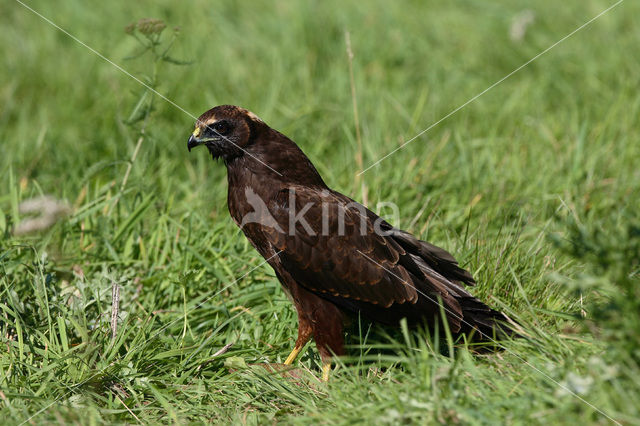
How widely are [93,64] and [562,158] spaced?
4.45 meters

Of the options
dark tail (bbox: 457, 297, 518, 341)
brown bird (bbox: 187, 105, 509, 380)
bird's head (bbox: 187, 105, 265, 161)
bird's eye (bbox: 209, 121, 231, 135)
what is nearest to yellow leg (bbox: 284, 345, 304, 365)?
brown bird (bbox: 187, 105, 509, 380)

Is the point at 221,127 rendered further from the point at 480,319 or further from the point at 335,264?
the point at 480,319

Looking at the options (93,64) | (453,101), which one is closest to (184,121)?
(93,64)

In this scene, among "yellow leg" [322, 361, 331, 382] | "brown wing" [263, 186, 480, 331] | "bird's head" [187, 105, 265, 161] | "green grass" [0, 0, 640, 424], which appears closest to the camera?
"green grass" [0, 0, 640, 424]

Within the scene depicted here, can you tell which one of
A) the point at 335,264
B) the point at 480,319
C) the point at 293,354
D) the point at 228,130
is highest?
the point at 228,130

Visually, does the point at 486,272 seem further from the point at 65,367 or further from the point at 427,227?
A: the point at 65,367

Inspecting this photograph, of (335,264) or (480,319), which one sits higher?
(335,264)

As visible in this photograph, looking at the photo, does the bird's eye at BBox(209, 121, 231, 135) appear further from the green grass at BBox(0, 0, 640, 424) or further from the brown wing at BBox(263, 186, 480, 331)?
the green grass at BBox(0, 0, 640, 424)

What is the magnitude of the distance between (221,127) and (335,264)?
0.99 metres

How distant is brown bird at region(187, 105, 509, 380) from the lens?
3555 mm

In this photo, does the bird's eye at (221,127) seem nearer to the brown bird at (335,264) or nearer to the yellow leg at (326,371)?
the brown bird at (335,264)

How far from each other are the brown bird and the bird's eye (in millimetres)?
211

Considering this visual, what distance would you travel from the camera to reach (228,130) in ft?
12.5

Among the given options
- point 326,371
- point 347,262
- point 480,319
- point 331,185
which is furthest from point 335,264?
point 331,185
